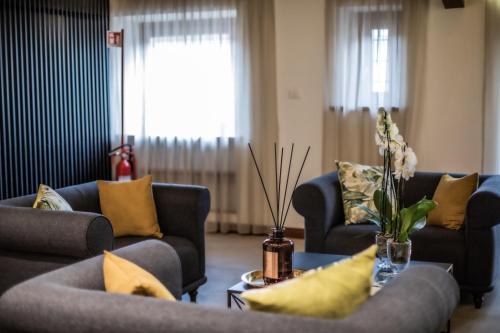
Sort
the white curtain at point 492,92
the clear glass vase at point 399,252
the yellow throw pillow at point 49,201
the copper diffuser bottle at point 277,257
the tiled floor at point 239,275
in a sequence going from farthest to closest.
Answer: the white curtain at point 492,92 < the tiled floor at point 239,275 < the yellow throw pillow at point 49,201 < the clear glass vase at point 399,252 < the copper diffuser bottle at point 277,257

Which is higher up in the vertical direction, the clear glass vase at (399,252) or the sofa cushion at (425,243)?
the clear glass vase at (399,252)

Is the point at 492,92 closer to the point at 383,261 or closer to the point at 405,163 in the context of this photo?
the point at 383,261

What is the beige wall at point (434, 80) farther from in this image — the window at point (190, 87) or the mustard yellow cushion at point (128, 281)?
the mustard yellow cushion at point (128, 281)

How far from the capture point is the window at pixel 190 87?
6.41 meters

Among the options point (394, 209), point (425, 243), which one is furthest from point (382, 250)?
point (425, 243)

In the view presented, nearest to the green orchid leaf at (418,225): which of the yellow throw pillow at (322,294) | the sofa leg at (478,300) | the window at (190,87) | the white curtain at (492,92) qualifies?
the sofa leg at (478,300)

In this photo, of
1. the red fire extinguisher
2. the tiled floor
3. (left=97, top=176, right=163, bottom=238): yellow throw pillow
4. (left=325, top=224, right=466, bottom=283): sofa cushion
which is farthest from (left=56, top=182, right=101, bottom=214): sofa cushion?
the red fire extinguisher

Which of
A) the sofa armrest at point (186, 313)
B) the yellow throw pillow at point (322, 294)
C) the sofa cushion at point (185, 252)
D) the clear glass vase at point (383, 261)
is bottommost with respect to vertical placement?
the sofa cushion at point (185, 252)

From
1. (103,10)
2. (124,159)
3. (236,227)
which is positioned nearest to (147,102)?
(124,159)

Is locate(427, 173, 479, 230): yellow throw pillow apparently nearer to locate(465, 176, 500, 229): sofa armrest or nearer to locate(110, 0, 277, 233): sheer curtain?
locate(465, 176, 500, 229): sofa armrest

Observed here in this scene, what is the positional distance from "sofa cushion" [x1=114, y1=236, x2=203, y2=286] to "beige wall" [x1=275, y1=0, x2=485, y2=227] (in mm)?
2270

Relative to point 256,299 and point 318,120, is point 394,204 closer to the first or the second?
point 256,299

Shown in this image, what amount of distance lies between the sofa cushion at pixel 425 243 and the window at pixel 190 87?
233cm

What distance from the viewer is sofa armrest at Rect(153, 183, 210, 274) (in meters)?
4.14
